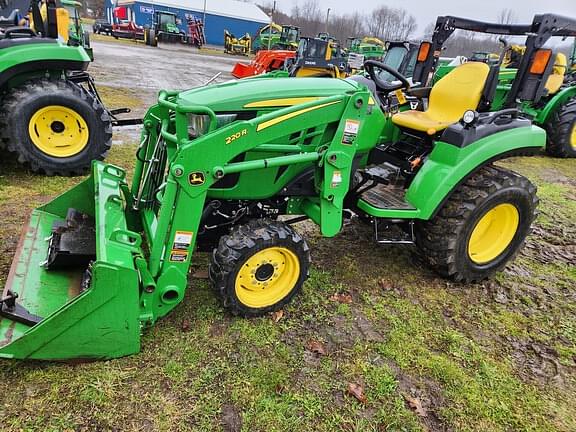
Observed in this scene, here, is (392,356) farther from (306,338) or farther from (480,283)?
(480,283)

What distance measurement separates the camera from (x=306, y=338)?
2900 mm

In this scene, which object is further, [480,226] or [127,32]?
[127,32]

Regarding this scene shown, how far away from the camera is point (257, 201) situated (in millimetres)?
3109

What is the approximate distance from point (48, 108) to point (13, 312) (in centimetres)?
317

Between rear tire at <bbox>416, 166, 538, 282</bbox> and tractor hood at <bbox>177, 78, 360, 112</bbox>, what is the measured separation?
1.18m

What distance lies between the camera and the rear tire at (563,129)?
822cm

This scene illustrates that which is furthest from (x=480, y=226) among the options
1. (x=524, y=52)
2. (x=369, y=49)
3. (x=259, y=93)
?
(x=369, y=49)

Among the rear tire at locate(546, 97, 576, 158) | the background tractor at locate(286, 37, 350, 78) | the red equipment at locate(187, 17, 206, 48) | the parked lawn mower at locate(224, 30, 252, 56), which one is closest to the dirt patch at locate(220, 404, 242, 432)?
the rear tire at locate(546, 97, 576, 158)

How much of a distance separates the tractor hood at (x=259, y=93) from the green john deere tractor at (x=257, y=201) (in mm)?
11

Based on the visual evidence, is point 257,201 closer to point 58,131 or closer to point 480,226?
point 480,226

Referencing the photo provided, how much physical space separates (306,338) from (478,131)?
1.92 metres

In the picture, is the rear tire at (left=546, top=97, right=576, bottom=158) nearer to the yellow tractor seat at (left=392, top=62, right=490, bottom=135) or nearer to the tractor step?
the yellow tractor seat at (left=392, top=62, right=490, bottom=135)

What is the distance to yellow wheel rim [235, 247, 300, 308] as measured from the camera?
282 centimetres

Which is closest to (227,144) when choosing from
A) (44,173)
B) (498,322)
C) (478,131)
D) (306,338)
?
(306,338)
